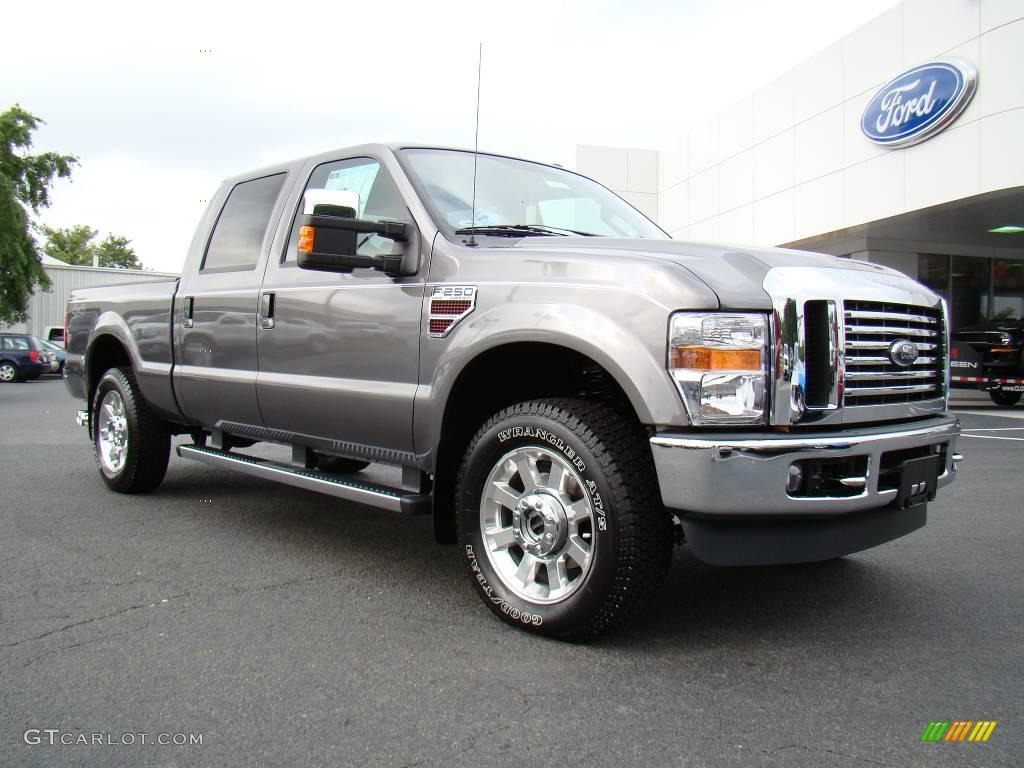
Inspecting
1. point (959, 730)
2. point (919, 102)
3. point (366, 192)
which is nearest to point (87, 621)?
point (366, 192)

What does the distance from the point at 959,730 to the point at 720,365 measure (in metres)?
1.27

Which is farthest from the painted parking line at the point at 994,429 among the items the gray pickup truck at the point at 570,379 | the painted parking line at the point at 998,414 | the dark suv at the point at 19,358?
the dark suv at the point at 19,358

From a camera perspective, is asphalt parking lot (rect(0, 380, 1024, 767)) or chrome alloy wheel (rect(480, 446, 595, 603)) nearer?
asphalt parking lot (rect(0, 380, 1024, 767))

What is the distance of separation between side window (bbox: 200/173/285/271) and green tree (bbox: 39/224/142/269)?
3501 inches

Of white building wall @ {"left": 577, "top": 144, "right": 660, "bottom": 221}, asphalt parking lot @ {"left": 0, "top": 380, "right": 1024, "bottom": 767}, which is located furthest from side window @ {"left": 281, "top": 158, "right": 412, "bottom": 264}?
white building wall @ {"left": 577, "top": 144, "right": 660, "bottom": 221}

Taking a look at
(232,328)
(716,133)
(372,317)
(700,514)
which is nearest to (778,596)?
(700,514)

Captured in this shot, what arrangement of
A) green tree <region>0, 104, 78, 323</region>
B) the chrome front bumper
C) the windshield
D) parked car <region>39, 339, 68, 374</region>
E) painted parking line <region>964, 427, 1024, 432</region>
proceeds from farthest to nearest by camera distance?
green tree <region>0, 104, 78, 323</region> < parked car <region>39, 339, 68, 374</region> < painted parking line <region>964, 427, 1024, 432</region> < the windshield < the chrome front bumper

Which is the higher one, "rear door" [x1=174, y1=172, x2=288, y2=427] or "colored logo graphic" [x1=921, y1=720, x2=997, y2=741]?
"rear door" [x1=174, y1=172, x2=288, y2=427]

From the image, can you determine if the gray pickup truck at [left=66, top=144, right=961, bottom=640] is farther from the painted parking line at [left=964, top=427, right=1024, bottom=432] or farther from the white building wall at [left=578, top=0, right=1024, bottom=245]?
the white building wall at [left=578, top=0, right=1024, bottom=245]

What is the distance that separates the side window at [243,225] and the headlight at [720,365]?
9.25 feet

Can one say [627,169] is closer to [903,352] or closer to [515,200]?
[515,200]

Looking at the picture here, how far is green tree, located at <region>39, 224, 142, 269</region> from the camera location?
3526 inches

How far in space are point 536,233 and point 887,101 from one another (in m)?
16.7

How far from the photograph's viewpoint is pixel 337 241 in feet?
12.1
